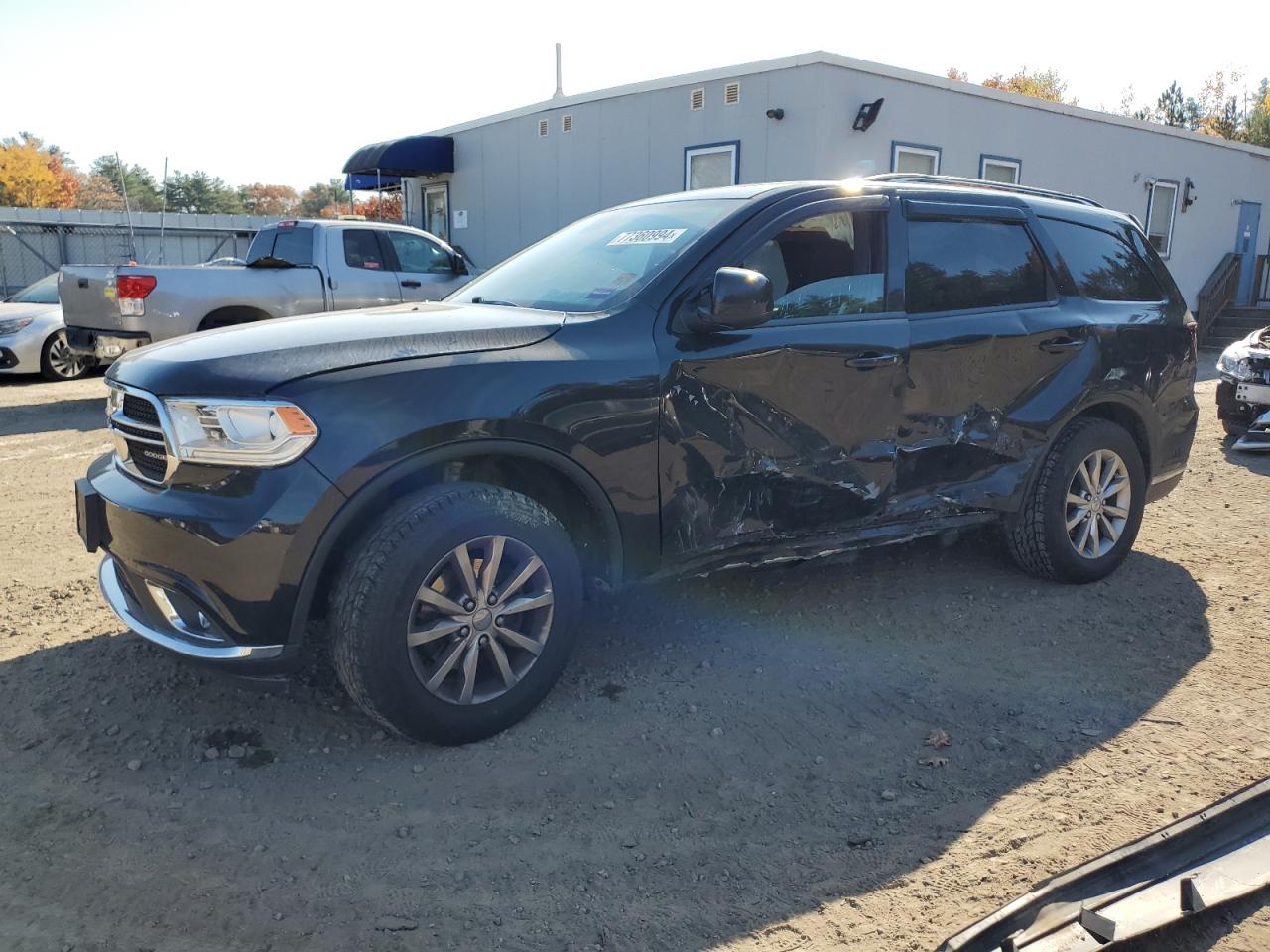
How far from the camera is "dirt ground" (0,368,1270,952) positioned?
8.02 ft

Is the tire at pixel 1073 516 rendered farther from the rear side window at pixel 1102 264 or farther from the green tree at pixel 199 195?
the green tree at pixel 199 195

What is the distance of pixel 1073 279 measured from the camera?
4664mm

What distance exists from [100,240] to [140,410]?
2663 centimetres

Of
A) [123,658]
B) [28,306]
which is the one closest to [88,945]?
[123,658]

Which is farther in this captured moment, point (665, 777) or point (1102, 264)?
point (1102, 264)

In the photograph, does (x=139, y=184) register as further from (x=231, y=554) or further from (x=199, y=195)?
(x=231, y=554)

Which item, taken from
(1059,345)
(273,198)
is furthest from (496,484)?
(273,198)

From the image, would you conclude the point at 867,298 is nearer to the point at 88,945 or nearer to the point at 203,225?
the point at 88,945

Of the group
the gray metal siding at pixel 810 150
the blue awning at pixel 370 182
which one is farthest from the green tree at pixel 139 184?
the gray metal siding at pixel 810 150

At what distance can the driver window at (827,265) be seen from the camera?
3.77 metres

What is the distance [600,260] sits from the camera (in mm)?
3924

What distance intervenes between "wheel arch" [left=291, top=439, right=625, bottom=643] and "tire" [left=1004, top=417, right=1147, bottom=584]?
2222 millimetres

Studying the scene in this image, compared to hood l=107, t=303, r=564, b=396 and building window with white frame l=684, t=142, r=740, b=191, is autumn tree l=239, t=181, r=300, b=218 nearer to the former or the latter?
building window with white frame l=684, t=142, r=740, b=191

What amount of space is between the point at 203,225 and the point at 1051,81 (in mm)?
50384
